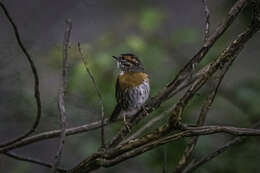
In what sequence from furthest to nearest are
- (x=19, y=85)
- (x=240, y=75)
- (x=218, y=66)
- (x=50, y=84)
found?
(x=240, y=75) < (x=50, y=84) < (x=19, y=85) < (x=218, y=66)

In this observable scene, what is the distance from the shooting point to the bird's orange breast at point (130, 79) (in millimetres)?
5082

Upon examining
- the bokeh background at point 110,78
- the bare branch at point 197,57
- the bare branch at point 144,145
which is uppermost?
the bokeh background at point 110,78

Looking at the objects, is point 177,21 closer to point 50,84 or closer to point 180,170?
point 50,84

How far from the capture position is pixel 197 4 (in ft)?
26.0

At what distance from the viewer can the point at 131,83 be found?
16.8ft

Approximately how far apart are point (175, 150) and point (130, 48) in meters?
1.10

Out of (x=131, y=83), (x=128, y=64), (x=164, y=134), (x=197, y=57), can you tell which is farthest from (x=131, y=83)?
(x=164, y=134)

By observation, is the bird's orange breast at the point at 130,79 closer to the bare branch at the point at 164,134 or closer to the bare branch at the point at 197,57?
the bare branch at the point at 197,57

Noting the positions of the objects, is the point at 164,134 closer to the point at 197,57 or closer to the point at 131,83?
the point at 197,57

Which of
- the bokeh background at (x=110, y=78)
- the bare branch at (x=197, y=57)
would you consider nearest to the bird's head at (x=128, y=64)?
the bokeh background at (x=110, y=78)

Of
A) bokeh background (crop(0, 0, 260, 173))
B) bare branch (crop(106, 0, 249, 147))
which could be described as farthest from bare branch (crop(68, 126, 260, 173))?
bokeh background (crop(0, 0, 260, 173))

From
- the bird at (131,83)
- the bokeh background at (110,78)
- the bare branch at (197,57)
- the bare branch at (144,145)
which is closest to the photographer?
the bare branch at (144,145)

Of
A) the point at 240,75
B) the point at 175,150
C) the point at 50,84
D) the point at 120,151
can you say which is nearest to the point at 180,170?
the point at 120,151

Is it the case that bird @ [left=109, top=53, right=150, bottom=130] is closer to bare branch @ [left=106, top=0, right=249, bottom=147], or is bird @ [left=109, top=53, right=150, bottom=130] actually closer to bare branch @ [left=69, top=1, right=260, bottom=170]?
bare branch @ [left=106, top=0, right=249, bottom=147]
